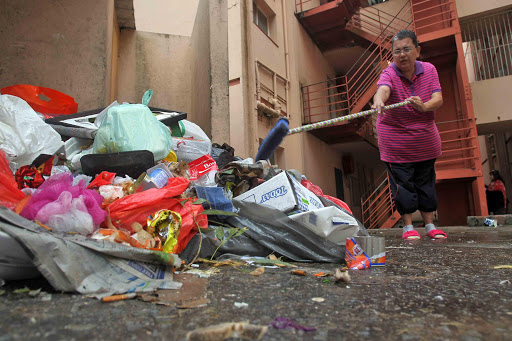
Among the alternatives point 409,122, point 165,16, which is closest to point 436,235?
point 409,122

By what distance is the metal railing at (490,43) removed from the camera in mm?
8141

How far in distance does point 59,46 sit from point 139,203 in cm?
311

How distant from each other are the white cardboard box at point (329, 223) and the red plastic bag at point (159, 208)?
503 mm

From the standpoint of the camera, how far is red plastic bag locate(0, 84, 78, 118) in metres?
2.96

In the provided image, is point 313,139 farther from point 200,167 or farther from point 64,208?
point 64,208

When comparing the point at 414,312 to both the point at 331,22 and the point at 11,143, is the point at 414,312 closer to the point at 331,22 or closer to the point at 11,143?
the point at 11,143

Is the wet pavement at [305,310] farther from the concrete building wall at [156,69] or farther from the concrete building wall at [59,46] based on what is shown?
the concrete building wall at [156,69]

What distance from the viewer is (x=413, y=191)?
2805 millimetres

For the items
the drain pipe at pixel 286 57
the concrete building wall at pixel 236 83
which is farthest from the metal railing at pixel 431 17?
the concrete building wall at pixel 236 83

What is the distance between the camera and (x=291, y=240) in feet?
5.48

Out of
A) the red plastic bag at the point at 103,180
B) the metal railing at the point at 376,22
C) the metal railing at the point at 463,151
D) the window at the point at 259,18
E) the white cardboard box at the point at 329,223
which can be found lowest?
the white cardboard box at the point at 329,223

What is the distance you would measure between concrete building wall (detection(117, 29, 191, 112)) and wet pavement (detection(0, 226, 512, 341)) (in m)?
5.69

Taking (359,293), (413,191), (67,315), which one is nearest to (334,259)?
(359,293)

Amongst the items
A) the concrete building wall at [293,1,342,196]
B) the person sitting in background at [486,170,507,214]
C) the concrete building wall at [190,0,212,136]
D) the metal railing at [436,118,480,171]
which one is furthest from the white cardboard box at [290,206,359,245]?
the person sitting in background at [486,170,507,214]
